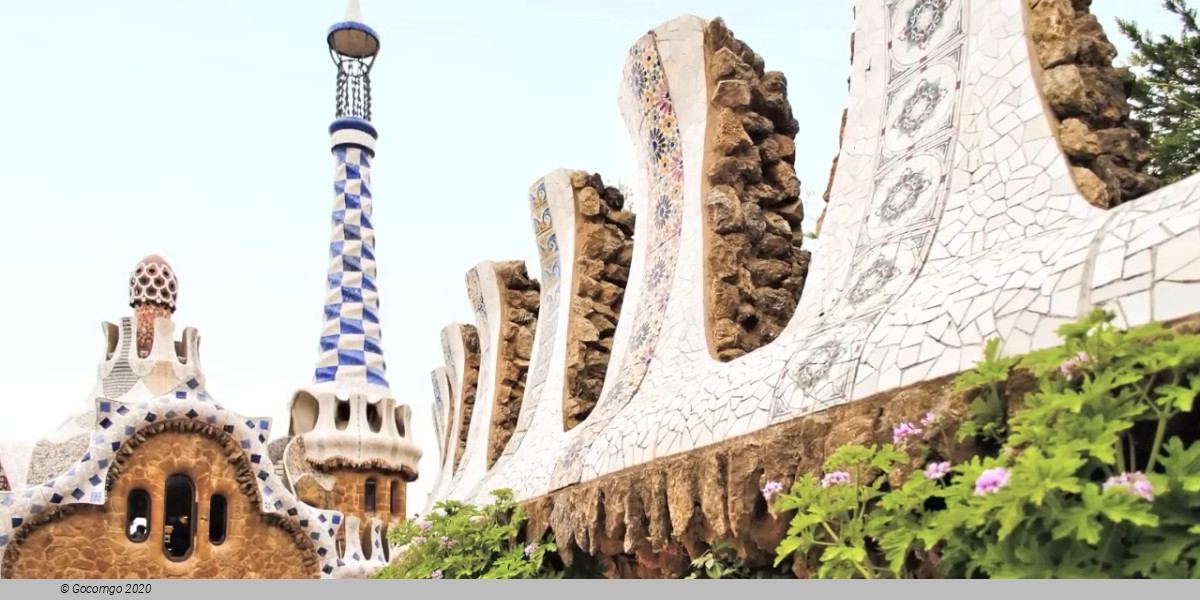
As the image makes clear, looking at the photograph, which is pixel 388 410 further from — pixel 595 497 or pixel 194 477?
pixel 595 497

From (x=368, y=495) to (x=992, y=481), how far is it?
44.5 feet

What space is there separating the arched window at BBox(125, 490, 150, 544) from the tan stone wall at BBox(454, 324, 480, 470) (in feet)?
9.46

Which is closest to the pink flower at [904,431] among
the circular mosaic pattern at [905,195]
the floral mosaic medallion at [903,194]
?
the circular mosaic pattern at [905,195]

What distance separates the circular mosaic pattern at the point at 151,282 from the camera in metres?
14.6

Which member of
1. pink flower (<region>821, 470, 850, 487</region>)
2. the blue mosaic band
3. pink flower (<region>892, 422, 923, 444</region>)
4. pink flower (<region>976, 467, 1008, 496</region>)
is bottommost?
pink flower (<region>976, 467, 1008, 496</region>)

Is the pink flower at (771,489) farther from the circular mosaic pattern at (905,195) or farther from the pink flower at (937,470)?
the circular mosaic pattern at (905,195)

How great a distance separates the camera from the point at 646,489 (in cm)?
489

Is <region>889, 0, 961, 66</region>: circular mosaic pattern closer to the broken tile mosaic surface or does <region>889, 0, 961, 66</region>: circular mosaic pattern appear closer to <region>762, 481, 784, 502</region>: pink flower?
the broken tile mosaic surface

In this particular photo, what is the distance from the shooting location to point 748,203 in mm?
6469

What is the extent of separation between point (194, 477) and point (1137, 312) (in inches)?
393

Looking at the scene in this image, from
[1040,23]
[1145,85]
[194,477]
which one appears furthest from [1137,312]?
[194,477]

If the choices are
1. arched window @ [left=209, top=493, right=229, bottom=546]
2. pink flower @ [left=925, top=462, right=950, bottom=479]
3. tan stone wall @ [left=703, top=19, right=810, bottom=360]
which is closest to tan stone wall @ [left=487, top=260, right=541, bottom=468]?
arched window @ [left=209, top=493, right=229, bottom=546]

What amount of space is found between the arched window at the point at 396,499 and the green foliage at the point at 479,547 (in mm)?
8595

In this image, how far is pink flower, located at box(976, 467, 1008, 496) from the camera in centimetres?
246
